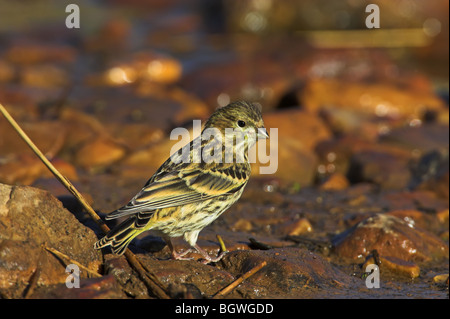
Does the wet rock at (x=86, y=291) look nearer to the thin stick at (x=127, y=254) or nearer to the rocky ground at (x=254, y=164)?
the rocky ground at (x=254, y=164)

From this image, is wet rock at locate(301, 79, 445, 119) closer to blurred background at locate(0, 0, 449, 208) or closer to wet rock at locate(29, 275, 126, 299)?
blurred background at locate(0, 0, 449, 208)

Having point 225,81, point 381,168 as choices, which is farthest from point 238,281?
point 225,81

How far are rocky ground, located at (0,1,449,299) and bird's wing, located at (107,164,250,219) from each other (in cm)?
46

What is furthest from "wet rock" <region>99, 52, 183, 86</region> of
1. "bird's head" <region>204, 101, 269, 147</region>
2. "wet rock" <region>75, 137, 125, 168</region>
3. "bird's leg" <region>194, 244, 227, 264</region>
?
"bird's leg" <region>194, 244, 227, 264</region>

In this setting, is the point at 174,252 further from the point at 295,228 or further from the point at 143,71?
the point at 143,71

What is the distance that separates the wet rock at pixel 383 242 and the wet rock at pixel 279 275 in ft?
3.21

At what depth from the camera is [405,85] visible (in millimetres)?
13812

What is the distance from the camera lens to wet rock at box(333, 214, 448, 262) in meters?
7.16

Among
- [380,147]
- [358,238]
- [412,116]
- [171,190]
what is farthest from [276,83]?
[171,190]

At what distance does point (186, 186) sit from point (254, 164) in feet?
12.5

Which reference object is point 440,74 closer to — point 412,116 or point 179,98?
point 412,116

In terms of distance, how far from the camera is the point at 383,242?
7.16 meters

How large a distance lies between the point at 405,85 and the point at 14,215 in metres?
10.0

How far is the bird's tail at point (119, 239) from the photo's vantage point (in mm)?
5410
